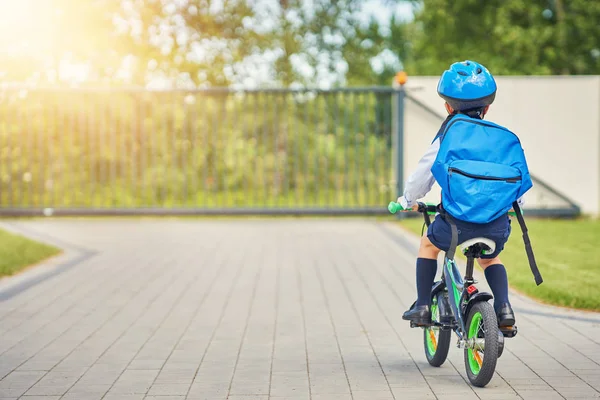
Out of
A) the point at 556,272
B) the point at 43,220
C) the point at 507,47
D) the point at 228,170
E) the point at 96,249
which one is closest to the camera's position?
the point at 556,272

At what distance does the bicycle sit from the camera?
16.4 ft

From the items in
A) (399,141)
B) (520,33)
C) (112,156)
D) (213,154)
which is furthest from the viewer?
(520,33)

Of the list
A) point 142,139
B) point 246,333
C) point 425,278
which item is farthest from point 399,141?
point 425,278

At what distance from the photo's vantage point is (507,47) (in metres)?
25.9

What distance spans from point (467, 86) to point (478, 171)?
0.49 metres

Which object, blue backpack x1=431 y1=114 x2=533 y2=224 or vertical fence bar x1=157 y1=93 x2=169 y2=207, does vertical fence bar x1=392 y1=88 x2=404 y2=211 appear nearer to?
vertical fence bar x1=157 y1=93 x2=169 y2=207

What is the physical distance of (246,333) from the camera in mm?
6809

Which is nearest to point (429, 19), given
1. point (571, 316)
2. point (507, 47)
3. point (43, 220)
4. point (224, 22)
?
point (507, 47)

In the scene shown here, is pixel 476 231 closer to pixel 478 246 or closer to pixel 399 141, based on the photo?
pixel 478 246

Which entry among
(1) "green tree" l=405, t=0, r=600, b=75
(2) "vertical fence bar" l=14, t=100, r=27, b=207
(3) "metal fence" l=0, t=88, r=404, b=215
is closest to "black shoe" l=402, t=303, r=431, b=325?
(3) "metal fence" l=0, t=88, r=404, b=215

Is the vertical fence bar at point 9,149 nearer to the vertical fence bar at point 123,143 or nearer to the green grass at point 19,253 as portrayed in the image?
the vertical fence bar at point 123,143

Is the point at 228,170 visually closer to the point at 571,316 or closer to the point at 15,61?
the point at 15,61

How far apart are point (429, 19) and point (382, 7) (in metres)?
3.75

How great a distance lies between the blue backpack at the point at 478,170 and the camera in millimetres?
4969
